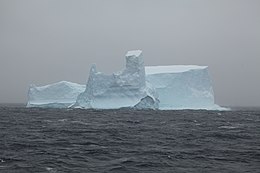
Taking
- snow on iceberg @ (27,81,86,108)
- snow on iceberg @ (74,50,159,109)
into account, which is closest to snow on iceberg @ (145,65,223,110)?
snow on iceberg @ (74,50,159,109)

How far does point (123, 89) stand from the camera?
48.2 metres

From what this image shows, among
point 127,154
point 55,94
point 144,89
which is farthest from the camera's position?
point 55,94

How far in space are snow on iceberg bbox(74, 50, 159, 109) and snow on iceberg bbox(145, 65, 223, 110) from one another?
2.52 metres

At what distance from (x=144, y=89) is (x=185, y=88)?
632 centimetres

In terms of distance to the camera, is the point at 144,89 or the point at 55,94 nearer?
the point at 144,89

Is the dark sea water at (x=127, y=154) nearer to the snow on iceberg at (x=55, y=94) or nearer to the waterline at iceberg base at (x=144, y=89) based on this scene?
the waterline at iceberg base at (x=144, y=89)

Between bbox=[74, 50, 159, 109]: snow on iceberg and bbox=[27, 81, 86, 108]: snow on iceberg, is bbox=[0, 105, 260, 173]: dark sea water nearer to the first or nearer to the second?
bbox=[74, 50, 159, 109]: snow on iceberg

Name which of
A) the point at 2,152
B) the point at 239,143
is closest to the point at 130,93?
the point at 239,143

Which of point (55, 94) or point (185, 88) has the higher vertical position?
point (185, 88)

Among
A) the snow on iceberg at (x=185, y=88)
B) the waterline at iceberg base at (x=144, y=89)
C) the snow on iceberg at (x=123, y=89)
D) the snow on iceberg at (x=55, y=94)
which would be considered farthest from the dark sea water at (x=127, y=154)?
the snow on iceberg at (x=55, y=94)

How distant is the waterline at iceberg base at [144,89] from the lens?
155ft

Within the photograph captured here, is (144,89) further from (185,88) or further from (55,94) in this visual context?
(55,94)

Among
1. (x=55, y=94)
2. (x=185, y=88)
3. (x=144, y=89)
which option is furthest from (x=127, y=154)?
(x=55, y=94)

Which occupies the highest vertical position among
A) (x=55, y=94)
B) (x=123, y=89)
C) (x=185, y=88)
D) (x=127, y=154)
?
(x=185, y=88)
